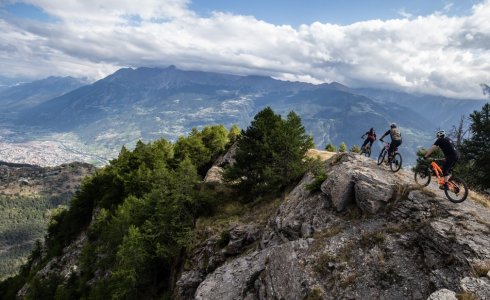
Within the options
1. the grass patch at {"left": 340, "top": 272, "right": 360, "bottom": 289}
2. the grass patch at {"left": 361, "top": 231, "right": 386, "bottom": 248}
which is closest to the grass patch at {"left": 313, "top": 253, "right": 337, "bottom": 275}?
the grass patch at {"left": 340, "top": 272, "right": 360, "bottom": 289}

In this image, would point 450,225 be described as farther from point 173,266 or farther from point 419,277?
point 173,266

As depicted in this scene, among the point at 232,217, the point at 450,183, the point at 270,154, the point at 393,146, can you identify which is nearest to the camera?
the point at 450,183

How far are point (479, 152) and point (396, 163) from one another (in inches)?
991

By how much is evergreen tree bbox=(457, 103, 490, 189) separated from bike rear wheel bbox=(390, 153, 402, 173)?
23.1 meters

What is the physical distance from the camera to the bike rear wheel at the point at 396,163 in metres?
25.4

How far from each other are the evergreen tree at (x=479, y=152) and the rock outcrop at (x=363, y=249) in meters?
23.1

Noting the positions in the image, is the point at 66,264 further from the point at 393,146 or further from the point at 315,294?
the point at 393,146

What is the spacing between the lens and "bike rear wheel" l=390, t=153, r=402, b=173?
83.4 ft

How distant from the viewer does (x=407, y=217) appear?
19609 millimetres

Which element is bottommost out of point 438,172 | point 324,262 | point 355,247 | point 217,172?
point 217,172

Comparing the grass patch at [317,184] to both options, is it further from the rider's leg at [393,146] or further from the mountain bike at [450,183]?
the mountain bike at [450,183]

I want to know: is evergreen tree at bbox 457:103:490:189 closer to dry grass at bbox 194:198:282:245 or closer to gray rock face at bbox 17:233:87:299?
dry grass at bbox 194:198:282:245

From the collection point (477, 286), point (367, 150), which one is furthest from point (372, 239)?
point (367, 150)

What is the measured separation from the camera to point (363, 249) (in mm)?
18656
